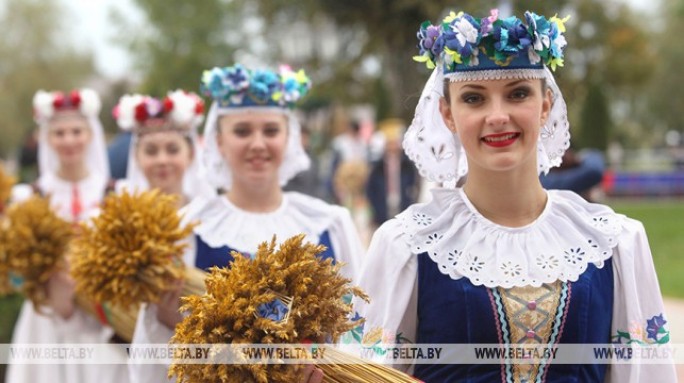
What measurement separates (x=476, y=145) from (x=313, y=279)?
0.66 m

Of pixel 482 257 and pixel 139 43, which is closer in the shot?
pixel 482 257

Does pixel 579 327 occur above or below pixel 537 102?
below

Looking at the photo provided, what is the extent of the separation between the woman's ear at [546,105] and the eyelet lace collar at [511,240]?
10.6 inches

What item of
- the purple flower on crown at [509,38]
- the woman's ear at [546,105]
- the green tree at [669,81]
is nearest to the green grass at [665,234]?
the woman's ear at [546,105]

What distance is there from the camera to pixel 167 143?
5.48 meters

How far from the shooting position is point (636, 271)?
301cm

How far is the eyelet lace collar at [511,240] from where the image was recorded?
295cm

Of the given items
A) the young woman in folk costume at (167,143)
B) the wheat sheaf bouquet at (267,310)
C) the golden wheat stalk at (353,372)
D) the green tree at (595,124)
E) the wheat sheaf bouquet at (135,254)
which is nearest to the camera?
the wheat sheaf bouquet at (267,310)

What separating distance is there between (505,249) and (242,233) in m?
1.69

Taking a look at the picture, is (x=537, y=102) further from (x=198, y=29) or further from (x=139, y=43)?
(x=139, y=43)

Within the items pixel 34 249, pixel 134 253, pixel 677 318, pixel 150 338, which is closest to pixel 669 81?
pixel 677 318

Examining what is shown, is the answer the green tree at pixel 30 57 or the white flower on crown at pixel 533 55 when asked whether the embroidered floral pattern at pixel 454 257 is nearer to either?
the white flower on crown at pixel 533 55

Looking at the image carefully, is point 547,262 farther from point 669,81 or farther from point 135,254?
point 669,81

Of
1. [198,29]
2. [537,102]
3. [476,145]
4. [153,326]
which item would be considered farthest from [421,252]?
[198,29]
